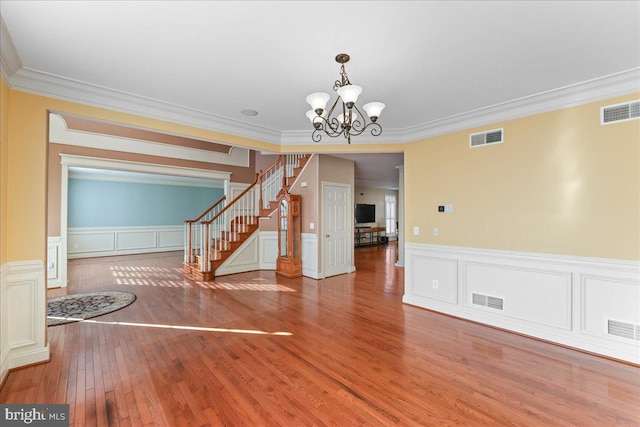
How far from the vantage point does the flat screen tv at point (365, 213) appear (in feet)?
38.3

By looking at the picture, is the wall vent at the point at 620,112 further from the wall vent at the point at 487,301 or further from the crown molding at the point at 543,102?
the wall vent at the point at 487,301

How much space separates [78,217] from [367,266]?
8842mm

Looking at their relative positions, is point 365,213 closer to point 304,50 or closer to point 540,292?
point 540,292

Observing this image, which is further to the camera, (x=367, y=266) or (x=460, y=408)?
(x=367, y=266)

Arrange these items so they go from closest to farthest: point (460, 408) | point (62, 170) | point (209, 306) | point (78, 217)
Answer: point (460, 408), point (209, 306), point (62, 170), point (78, 217)

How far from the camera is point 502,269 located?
3568 mm

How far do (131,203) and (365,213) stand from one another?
8.79 metres

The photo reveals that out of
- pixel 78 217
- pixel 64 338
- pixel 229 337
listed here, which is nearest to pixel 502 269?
pixel 229 337

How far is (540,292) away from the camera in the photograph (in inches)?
129

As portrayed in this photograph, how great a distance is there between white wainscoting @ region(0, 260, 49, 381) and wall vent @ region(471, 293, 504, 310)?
16.2 feet

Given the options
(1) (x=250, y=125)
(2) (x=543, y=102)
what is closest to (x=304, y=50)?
(1) (x=250, y=125)

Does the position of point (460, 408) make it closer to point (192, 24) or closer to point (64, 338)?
point (192, 24)

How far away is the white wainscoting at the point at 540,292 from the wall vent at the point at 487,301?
0.01 m

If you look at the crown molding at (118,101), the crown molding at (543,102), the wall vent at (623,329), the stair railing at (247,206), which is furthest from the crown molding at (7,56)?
the wall vent at (623,329)
